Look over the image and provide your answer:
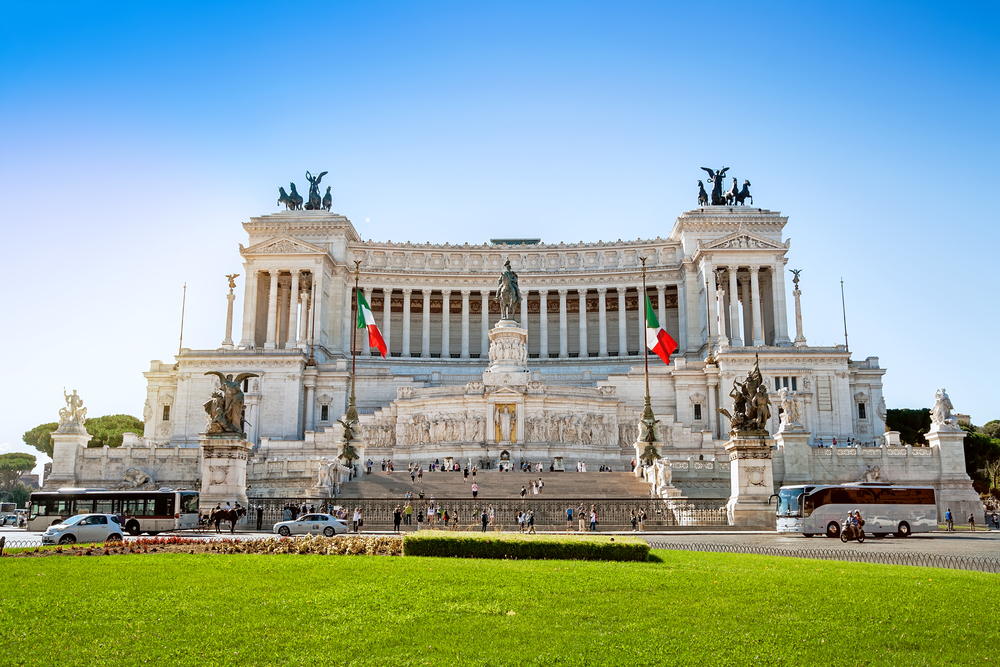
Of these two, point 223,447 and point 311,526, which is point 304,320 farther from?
point 311,526

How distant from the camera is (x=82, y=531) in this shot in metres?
30.7

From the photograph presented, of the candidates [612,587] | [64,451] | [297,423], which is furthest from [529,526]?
[297,423]

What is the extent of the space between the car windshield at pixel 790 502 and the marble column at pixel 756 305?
55.2 meters

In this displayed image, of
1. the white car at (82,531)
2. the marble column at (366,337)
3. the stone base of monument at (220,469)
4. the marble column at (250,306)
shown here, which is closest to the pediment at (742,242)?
the marble column at (366,337)

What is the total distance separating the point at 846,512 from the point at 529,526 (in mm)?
12836

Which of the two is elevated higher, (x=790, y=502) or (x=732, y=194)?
(x=732, y=194)

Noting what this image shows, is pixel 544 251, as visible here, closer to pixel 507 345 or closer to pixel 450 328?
pixel 450 328

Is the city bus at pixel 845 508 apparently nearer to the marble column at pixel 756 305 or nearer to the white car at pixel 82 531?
the white car at pixel 82 531

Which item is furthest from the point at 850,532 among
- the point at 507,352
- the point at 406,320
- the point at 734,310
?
the point at 406,320

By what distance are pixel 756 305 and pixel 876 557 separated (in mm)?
69783

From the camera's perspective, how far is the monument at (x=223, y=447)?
124 feet

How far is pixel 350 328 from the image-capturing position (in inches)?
3831

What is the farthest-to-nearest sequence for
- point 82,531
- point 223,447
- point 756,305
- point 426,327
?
point 426,327
point 756,305
point 223,447
point 82,531

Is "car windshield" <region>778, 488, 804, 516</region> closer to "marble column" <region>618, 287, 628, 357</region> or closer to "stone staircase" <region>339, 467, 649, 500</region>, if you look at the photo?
"stone staircase" <region>339, 467, 649, 500</region>
